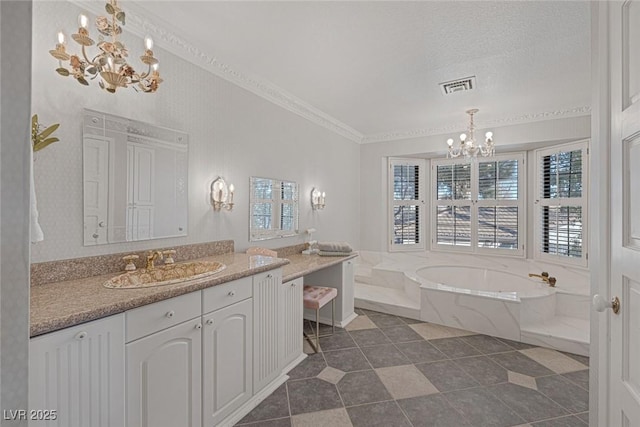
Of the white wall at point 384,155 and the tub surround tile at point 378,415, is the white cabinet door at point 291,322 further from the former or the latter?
the white wall at point 384,155

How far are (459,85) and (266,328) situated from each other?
296 centimetres

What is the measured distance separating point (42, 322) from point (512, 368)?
3.08 metres

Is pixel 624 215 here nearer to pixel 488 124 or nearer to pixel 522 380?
pixel 522 380

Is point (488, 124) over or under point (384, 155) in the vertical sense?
over

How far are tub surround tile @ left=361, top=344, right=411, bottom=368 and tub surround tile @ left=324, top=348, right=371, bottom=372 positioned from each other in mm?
63

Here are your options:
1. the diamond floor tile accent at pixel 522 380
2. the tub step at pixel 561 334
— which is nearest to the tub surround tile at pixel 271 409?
the diamond floor tile accent at pixel 522 380

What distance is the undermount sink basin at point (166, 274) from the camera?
1500mm

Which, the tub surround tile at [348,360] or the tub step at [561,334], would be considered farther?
the tub step at [561,334]

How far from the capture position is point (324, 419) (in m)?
1.77

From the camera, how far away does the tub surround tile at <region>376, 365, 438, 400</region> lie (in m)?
2.03

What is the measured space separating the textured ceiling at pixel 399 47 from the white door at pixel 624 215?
45.6 inches

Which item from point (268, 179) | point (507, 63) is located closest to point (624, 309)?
point (507, 63)

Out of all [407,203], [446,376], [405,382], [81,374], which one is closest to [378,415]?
[405,382]

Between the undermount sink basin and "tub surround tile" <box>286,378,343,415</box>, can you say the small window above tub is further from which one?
the undermount sink basin
